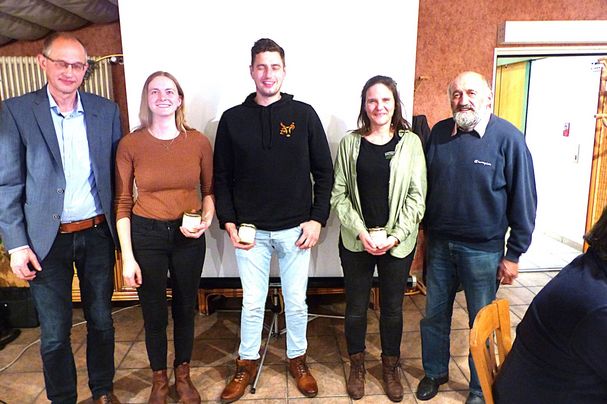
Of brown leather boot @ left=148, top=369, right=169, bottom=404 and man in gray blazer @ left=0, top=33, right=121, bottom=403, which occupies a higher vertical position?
man in gray blazer @ left=0, top=33, right=121, bottom=403

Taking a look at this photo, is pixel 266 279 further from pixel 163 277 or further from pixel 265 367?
pixel 265 367

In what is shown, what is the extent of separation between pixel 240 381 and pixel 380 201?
106cm

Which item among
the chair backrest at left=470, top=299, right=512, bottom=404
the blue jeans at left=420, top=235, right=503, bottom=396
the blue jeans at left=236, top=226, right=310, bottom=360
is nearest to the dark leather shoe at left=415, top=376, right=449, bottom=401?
the blue jeans at left=420, top=235, right=503, bottom=396

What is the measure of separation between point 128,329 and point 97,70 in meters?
1.69

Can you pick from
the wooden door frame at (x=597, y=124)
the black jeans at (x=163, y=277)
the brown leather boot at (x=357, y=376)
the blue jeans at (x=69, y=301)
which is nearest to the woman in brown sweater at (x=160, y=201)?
the black jeans at (x=163, y=277)

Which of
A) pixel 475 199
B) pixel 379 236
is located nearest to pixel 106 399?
pixel 379 236

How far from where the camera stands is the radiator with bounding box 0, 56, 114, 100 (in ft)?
9.32

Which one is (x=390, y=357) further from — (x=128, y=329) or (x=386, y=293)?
(x=128, y=329)

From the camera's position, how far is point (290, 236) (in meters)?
1.98

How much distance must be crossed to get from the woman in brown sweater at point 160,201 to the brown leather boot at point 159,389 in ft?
0.46

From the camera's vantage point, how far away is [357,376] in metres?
2.10

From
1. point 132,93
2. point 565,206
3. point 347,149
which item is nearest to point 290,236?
point 347,149

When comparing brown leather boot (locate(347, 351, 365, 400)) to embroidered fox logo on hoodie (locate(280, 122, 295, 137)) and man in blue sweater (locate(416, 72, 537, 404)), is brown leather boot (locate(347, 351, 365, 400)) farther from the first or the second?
embroidered fox logo on hoodie (locate(280, 122, 295, 137))

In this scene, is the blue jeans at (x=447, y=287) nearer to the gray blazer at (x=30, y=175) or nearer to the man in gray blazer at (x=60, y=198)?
the man in gray blazer at (x=60, y=198)
